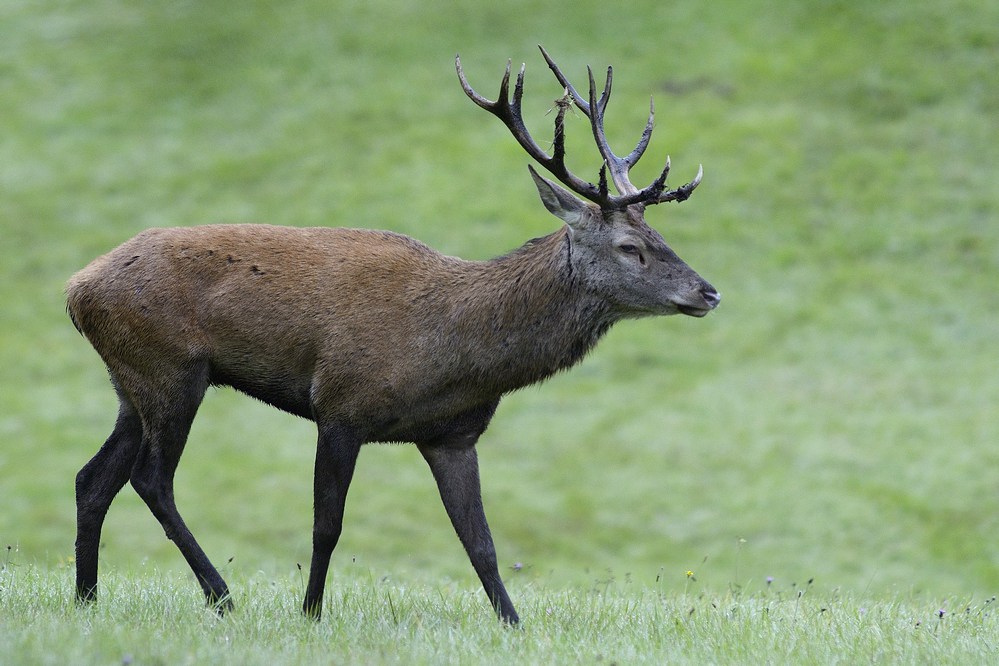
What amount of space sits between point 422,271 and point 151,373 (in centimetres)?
168

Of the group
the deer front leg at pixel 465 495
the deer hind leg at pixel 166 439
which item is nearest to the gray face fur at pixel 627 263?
the deer front leg at pixel 465 495

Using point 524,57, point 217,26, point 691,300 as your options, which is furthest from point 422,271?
point 217,26

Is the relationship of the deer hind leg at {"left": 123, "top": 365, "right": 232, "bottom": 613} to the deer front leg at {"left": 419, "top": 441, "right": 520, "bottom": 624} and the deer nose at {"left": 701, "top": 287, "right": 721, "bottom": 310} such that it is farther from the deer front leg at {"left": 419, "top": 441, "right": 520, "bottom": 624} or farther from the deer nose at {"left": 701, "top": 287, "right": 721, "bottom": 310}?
the deer nose at {"left": 701, "top": 287, "right": 721, "bottom": 310}

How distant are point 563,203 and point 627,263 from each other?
0.50 m

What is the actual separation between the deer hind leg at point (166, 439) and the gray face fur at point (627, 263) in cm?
226

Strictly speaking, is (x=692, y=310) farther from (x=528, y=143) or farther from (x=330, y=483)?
(x=330, y=483)

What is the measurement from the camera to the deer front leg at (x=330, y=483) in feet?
23.6

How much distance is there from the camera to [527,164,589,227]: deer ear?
287 inches

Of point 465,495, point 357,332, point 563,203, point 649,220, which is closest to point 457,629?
point 465,495

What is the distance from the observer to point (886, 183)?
25812 mm

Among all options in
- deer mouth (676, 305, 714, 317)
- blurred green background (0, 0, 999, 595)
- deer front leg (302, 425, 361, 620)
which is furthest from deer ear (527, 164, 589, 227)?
Answer: blurred green background (0, 0, 999, 595)

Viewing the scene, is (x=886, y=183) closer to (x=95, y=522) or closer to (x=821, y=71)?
(x=821, y=71)

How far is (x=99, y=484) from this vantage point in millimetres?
7590

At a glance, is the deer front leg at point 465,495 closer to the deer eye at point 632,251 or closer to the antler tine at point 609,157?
the deer eye at point 632,251
